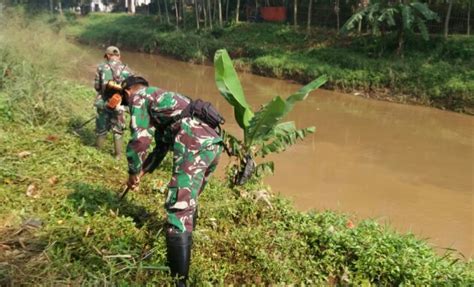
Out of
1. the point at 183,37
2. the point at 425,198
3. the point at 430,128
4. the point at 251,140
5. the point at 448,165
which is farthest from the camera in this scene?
the point at 183,37

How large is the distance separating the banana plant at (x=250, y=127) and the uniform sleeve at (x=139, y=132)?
4.81ft

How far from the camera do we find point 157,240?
3.65 meters

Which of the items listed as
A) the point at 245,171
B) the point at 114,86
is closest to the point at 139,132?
the point at 114,86

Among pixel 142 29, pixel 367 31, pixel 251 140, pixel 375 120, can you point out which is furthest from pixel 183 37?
pixel 251 140

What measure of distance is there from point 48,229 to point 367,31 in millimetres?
16353

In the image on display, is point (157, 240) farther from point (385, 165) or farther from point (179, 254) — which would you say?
point (385, 165)

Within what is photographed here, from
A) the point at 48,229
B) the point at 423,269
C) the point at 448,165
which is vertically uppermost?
the point at 48,229

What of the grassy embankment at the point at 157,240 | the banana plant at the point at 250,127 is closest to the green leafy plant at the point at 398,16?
the banana plant at the point at 250,127

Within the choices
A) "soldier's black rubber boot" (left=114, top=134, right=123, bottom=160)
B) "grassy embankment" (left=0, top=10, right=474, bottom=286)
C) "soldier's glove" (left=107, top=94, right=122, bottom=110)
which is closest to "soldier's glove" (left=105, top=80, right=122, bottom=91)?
"soldier's glove" (left=107, top=94, right=122, bottom=110)

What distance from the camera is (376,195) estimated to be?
695 centimetres

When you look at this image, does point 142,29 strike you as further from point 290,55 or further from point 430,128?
point 430,128

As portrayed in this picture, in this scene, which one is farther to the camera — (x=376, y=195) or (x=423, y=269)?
(x=376, y=195)

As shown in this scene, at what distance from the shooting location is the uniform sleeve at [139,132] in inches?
134

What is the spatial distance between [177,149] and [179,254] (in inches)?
27.8
